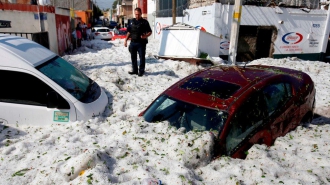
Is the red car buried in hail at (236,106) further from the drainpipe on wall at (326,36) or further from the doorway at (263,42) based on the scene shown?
the drainpipe on wall at (326,36)

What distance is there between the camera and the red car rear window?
346 cm

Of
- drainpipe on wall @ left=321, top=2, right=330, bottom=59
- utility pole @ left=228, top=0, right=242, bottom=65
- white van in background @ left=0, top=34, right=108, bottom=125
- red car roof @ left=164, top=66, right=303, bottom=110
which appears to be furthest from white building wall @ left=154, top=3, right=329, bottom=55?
white van in background @ left=0, top=34, right=108, bottom=125

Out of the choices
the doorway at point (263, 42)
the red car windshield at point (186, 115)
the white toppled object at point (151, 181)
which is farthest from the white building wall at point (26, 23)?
the doorway at point (263, 42)

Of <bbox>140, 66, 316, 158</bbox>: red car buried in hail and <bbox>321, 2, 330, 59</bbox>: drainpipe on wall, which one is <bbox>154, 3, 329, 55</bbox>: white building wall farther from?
<bbox>140, 66, 316, 158</bbox>: red car buried in hail

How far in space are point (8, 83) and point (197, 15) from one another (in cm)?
1271

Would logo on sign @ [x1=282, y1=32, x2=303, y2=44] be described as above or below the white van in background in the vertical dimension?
above

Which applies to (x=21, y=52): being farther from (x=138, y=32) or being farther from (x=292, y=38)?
(x=292, y=38)

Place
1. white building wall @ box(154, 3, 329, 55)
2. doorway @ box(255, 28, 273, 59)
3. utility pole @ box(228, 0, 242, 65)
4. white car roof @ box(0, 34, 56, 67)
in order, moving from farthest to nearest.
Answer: doorway @ box(255, 28, 273, 59), white building wall @ box(154, 3, 329, 55), utility pole @ box(228, 0, 242, 65), white car roof @ box(0, 34, 56, 67)

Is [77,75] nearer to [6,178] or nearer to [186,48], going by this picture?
[6,178]

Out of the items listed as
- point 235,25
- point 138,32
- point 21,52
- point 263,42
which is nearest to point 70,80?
point 21,52

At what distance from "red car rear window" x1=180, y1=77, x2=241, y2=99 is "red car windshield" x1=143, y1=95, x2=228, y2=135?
0.31 m

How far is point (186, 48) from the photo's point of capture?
10891 mm

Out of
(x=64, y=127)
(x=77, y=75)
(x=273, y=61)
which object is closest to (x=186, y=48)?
(x=273, y=61)

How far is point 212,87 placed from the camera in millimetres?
3650
